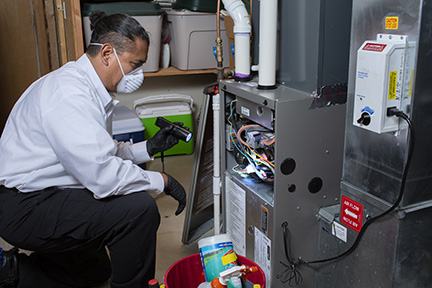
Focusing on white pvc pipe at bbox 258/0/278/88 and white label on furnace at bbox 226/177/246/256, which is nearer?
white pvc pipe at bbox 258/0/278/88

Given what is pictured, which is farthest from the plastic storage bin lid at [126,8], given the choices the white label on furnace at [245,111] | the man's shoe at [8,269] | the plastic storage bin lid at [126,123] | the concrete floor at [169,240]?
the man's shoe at [8,269]

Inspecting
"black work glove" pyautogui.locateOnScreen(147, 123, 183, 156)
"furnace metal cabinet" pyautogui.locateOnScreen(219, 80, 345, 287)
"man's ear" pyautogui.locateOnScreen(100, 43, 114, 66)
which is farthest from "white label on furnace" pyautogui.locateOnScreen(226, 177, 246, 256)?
"man's ear" pyautogui.locateOnScreen(100, 43, 114, 66)

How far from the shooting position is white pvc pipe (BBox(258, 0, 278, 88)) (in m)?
1.59

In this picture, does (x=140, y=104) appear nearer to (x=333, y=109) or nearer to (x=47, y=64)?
(x=47, y=64)

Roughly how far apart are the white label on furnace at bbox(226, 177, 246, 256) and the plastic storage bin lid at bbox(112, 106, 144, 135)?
1370 mm

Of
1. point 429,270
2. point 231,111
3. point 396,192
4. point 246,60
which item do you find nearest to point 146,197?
point 231,111

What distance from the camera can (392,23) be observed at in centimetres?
124

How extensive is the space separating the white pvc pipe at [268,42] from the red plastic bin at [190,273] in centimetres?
66

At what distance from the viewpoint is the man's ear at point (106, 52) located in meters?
1.72

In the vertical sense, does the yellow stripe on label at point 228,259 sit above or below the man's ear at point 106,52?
below

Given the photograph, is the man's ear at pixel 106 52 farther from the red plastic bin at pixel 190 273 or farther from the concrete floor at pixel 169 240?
the concrete floor at pixel 169 240

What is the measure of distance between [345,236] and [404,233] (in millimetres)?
239

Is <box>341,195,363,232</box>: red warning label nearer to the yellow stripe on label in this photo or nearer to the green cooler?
the yellow stripe on label

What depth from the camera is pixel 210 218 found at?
2.55m
